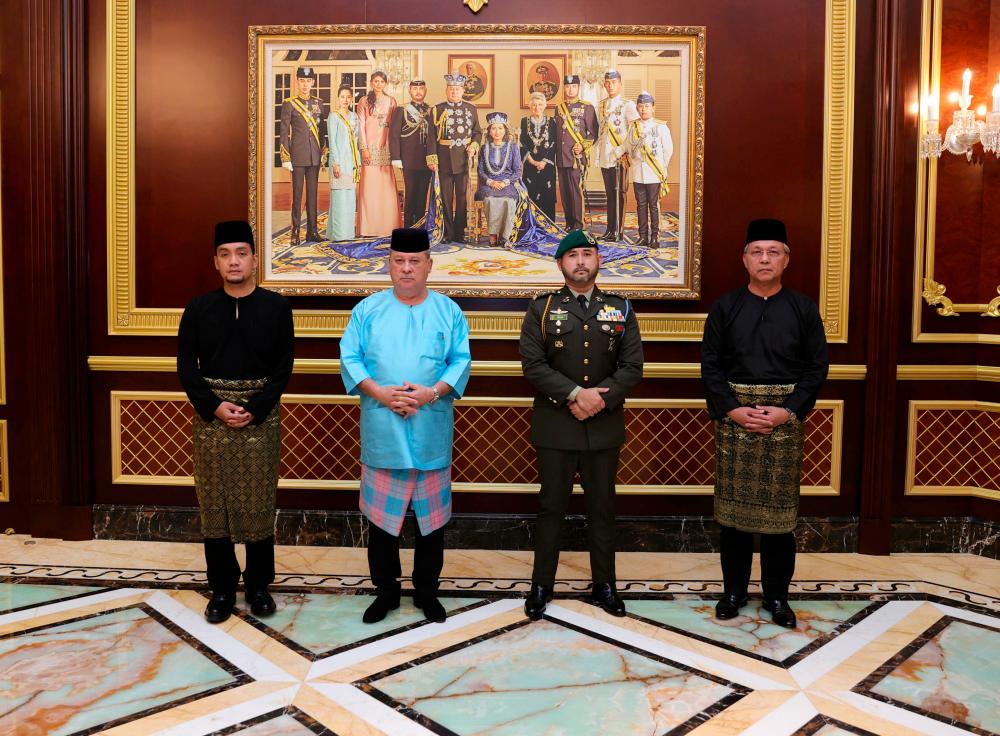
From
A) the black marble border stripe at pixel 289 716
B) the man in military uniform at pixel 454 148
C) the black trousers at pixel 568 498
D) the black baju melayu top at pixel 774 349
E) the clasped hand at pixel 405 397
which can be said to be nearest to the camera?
the black marble border stripe at pixel 289 716

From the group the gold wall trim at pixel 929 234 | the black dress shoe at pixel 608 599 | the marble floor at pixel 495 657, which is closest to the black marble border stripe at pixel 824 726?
the marble floor at pixel 495 657

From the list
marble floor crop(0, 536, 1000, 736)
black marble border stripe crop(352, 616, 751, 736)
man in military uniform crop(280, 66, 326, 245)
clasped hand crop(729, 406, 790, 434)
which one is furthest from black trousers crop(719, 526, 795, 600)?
man in military uniform crop(280, 66, 326, 245)

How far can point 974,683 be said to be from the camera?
2.57 m

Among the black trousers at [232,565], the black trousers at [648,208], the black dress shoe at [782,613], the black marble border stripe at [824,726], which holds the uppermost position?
the black trousers at [648,208]

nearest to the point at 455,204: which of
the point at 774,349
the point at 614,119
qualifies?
the point at 614,119

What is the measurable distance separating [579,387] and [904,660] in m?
1.62

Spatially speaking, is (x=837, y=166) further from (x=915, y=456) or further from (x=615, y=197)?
(x=915, y=456)

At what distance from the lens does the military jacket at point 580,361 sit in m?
3.12

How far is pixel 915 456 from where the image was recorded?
13.3 ft

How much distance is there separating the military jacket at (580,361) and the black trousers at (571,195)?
0.92 meters

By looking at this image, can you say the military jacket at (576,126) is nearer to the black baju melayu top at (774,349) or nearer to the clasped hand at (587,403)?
the black baju melayu top at (774,349)

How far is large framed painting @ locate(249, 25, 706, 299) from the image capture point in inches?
156

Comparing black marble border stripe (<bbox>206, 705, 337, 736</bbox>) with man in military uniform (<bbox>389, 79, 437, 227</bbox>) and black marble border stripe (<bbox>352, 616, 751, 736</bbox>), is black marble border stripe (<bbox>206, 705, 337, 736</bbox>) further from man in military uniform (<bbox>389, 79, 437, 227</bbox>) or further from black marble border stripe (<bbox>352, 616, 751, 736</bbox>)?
man in military uniform (<bbox>389, 79, 437, 227</bbox>)

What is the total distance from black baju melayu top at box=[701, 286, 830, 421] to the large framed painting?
874 millimetres
